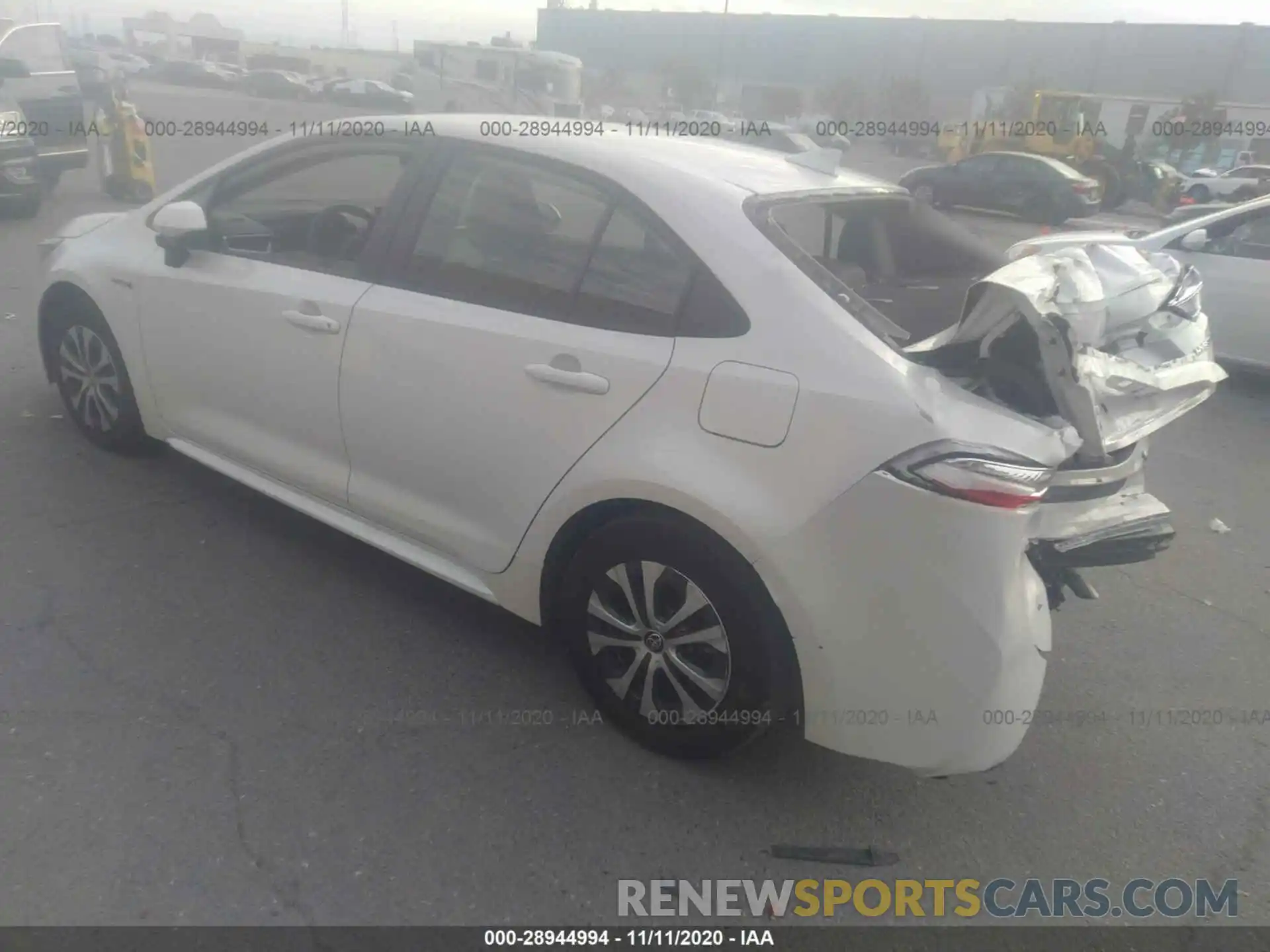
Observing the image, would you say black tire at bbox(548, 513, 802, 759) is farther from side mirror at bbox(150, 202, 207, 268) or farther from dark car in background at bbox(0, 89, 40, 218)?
dark car in background at bbox(0, 89, 40, 218)

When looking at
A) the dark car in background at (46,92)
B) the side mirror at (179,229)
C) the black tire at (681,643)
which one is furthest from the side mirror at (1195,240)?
the dark car in background at (46,92)

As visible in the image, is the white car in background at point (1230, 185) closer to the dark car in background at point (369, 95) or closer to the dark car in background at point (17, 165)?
the dark car in background at point (369, 95)

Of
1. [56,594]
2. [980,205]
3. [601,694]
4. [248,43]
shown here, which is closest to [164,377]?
[56,594]

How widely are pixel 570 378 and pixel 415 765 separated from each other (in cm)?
120

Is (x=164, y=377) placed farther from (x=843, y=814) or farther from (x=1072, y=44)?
(x=1072, y=44)

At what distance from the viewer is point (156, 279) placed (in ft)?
13.1

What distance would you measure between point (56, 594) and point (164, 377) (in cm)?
100

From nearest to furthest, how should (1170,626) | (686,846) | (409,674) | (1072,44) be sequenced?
(686,846)
(409,674)
(1170,626)
(1072,44)

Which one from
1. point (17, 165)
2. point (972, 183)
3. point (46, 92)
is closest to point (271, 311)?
point (17, 165)

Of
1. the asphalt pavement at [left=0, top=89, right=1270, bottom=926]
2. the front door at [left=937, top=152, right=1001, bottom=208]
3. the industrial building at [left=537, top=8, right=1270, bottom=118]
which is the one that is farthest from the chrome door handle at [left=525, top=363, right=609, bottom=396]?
the industrial building at [left=537, top=8, right=1270, bottom=118]

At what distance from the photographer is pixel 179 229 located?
3688 mm

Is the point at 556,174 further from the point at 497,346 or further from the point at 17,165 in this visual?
the point at 17,165

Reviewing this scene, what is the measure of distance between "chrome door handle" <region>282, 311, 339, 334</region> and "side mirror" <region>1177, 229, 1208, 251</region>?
21.3ft

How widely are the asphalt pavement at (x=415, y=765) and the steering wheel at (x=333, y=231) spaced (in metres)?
1.22
